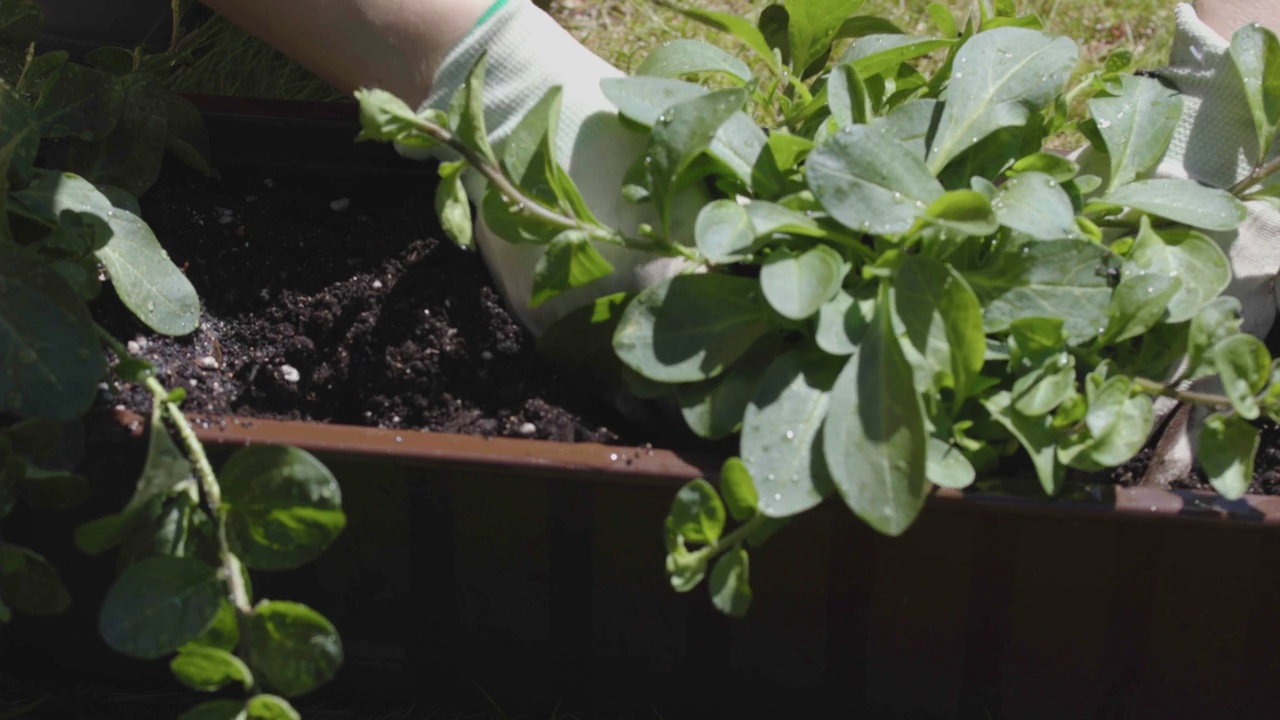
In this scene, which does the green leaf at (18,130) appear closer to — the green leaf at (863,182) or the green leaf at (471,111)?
the green leaf at (471,111)

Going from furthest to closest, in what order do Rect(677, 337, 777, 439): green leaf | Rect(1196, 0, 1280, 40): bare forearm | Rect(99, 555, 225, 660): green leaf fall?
1. Rect(1196, 0, 1280, 40): bare forearm
2. Rect(677, 337, 777, 439): green leaf
3. Rect(99, 555, 225, 660): green leaf

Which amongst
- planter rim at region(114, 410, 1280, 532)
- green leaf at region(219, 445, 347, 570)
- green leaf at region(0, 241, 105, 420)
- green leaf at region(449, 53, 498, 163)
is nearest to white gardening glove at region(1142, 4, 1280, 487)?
planter rim at region(114, 410, 1280, 532)

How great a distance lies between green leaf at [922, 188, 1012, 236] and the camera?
0.67 m

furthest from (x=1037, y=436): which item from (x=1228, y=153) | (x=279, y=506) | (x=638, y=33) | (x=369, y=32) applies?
(x=638, y=33)

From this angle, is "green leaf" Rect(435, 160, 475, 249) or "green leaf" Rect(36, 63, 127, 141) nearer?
"green leaf" Rect(435, 160, 475, 249)

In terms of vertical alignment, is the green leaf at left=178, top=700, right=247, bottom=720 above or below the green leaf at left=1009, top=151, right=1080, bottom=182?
below

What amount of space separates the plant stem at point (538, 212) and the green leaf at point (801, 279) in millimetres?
73

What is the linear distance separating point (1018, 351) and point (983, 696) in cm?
28

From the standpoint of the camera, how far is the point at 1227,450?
70 centimetres

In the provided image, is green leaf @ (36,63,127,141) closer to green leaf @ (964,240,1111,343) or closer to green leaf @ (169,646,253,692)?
green leaf @ (169,646,253,692)

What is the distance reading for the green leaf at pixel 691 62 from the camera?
2.87 feet

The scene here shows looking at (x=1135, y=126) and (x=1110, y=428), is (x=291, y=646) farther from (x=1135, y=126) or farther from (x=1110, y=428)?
(x=1135, y=126)

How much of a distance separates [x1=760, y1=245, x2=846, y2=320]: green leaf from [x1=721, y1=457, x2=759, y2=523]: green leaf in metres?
0.09

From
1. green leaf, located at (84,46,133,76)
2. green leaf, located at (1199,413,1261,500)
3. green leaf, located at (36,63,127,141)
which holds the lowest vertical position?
green leaf, located at (1199,413,1261,500)
